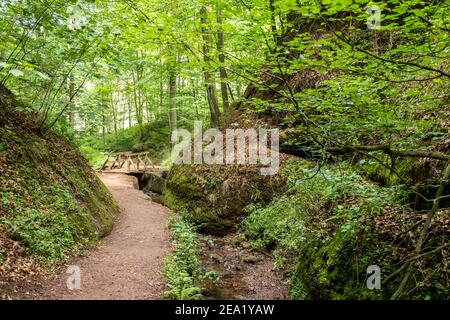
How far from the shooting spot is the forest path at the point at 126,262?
18.5ft

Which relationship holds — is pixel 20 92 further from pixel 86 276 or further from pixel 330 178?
pixel 330 178

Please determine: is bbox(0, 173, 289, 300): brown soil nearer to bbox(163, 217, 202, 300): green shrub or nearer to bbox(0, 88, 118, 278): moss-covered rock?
bbox(163, 217, 202, 300): green shrub

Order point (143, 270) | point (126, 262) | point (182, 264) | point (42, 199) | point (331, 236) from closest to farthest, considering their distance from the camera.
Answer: point (331, 236) < point (143, 270) < point (126, 262) < point (42, 199) < point (182, 264)

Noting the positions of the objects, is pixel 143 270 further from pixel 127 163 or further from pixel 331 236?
pixel 127 163

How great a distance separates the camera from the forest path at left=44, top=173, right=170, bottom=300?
563cm

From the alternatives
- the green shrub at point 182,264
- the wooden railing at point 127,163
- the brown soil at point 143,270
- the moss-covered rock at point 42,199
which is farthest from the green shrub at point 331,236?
the wooden railing at point 127,163

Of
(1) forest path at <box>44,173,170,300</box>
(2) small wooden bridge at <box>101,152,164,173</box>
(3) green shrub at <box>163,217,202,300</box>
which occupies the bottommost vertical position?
(3) green shrub at <box>163,217,202,300</box>

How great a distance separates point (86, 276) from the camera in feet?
20.3

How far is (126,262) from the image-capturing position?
7.23 meters

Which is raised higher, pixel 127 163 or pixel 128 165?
pixel 127 163

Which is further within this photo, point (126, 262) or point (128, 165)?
point (128, 165)

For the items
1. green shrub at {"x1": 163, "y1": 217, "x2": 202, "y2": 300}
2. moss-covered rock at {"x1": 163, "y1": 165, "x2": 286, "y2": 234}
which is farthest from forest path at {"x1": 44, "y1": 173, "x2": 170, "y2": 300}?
moss-covered rock at {"x1": 163, "y1": 165, "x2": 286, "y2": 234}

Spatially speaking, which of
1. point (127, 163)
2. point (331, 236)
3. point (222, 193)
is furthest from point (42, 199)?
point (127, 163)

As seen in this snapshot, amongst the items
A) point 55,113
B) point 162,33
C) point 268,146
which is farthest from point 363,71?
point 55,113
